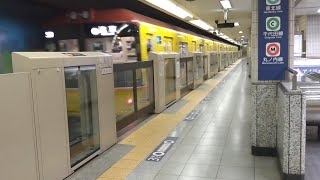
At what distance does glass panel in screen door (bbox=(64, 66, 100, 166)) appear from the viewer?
3684 millimetres

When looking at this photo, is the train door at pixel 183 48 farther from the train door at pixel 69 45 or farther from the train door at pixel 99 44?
the train door at pixel 69 45

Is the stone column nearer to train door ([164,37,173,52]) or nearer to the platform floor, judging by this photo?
the platform floor

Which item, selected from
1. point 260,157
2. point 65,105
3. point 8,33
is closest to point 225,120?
point 260,157

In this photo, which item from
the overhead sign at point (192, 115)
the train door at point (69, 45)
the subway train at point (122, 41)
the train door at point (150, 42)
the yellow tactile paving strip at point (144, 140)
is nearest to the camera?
the yellow tactile paving strip at point (144, 140)

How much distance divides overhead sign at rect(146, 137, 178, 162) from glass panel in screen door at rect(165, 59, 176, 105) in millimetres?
2744

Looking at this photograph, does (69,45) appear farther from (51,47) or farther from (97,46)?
(97,46)

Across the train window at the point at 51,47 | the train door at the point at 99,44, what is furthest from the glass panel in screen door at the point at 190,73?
the train window at the point at 51,47

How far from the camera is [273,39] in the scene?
12.3 feet

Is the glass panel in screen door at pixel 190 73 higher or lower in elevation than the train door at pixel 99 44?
lower

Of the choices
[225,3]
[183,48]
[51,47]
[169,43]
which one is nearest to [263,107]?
[51,47]

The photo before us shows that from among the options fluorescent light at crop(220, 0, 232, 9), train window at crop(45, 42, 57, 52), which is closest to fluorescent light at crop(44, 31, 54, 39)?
train window at crop(45, 42, 57, 52)

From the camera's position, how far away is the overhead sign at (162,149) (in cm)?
402

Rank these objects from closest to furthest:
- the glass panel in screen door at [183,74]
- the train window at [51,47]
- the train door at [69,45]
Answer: the train door at [69,45], the train window at [51,47], the glass panel in screen door at [183,74]

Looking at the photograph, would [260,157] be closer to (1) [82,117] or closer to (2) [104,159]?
(2) [104,159]
